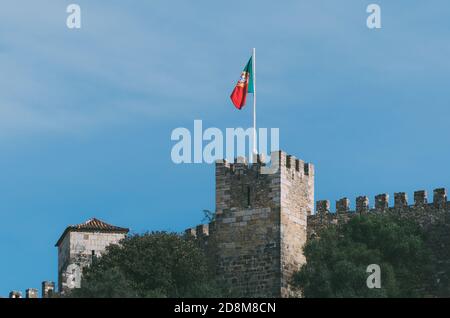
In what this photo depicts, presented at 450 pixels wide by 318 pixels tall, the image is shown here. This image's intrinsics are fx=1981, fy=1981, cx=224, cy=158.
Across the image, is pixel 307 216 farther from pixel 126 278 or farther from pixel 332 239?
pixel 126 278

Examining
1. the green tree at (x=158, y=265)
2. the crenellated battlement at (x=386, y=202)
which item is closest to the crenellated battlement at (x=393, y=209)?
the crenellated battlement at (x=386, y=202)

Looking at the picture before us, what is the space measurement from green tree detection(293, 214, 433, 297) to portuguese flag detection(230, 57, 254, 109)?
793 centimetres

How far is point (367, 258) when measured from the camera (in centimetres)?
9550

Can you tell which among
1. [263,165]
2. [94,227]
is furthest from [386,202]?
[94,227]

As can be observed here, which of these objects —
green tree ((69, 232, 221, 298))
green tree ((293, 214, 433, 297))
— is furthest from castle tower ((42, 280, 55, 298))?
green tree ((293, 214, 433, 297))

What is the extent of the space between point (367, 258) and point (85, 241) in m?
17.0

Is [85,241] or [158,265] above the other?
[85,241]

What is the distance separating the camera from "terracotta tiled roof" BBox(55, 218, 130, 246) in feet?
344

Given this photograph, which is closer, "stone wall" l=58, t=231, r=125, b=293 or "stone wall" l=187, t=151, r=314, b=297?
"stone wall" l=187, t=151, r=314, b=297

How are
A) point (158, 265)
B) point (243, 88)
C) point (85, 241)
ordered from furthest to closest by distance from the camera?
point (85, 241)
point (243, 88)
point (158, 265)
